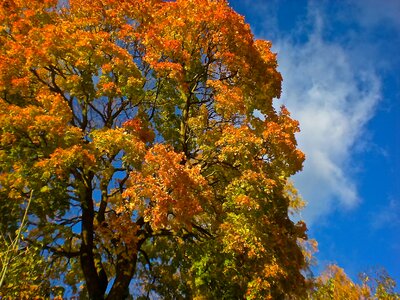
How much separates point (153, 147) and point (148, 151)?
1.25 feet

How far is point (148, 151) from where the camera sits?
12.7 m

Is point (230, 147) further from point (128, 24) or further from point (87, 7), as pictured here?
point (87, 7)

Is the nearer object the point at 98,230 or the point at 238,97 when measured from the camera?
the point at 98,230

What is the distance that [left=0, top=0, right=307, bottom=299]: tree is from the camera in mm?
12148

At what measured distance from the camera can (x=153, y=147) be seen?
42.7 feet

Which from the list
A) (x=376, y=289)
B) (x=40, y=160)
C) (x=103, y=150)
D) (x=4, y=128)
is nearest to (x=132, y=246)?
(x=103, y=150)

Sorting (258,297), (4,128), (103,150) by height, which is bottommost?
(258,297)

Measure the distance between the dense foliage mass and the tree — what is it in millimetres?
56

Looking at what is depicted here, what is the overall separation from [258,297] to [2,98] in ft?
35.0

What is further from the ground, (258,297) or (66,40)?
(66,40)

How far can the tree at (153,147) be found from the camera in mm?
12148

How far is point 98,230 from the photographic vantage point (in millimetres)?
13711

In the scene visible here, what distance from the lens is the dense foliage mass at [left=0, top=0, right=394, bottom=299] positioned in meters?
12.0

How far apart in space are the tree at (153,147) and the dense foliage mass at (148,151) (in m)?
0.06
